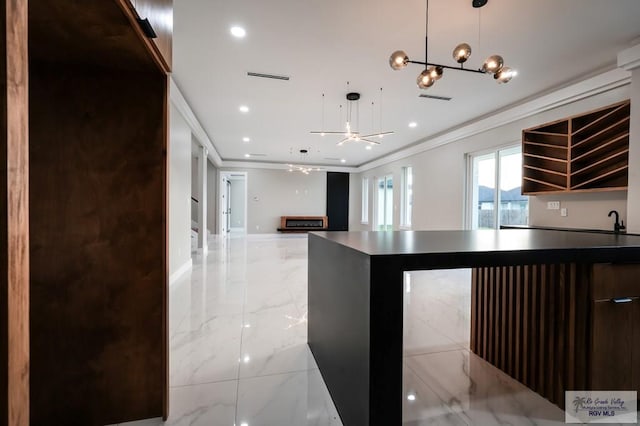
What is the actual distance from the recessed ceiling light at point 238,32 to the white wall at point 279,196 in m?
8.05

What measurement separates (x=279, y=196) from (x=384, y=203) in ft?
13.2

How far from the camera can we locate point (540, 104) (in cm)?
434

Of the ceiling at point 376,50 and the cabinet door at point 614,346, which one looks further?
the ceiling at point 376,50

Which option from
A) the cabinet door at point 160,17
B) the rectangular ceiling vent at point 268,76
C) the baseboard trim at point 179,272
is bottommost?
the baseboard trim at point 179,272

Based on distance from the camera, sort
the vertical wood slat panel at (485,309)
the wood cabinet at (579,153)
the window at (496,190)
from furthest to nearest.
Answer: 1. the window at (496,190)
2. the wood cabinet at (579,153)
3. the vertical wood slat panel at (485,309)

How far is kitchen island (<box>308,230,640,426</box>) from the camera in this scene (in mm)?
1080

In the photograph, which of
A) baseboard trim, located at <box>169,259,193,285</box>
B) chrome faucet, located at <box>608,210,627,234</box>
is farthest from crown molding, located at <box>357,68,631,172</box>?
baseboard trim, located at <box>169,259,193,285</box>

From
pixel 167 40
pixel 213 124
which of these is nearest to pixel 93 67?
pixel 167 40

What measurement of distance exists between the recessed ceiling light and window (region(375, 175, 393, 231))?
7358 millimetres

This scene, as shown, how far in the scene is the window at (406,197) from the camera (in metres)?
8.41

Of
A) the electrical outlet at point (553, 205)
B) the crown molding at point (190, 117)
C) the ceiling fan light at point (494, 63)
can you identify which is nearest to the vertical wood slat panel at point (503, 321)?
the ceiling fan light at point (494, 63)

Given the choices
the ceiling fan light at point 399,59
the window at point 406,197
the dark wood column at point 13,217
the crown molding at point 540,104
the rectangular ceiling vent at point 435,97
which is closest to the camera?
the dark wood column at point 13,217

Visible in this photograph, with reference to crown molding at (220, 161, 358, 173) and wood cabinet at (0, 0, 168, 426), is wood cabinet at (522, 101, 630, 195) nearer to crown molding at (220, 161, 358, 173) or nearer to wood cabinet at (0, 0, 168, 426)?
wood cabinet at (0, 0, 168, 426)

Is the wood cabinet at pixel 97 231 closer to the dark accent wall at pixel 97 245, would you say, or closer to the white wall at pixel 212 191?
the dark accent wall at pixel 97 245
